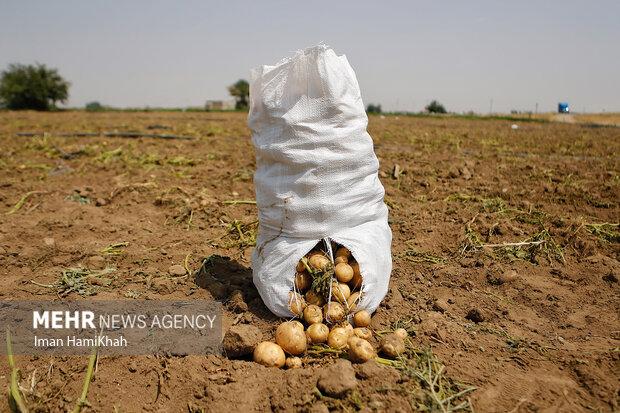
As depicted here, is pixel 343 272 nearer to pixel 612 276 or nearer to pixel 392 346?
pixel 392 346

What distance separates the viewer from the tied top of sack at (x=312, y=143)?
224cm

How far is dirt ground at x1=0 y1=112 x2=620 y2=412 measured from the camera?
1880 millimetres

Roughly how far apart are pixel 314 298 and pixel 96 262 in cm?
207

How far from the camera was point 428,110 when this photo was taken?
144 feet

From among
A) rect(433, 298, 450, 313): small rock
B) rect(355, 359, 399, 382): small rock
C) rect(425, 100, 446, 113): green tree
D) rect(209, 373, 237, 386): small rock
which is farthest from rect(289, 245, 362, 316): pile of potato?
rect(425, 100, 446, 113): green tree

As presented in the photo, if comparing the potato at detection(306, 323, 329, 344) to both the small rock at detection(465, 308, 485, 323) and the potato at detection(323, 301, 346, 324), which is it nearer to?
the potato at detection(323, 301, 346, 324)

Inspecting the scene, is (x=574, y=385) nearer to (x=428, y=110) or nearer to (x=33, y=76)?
(x=428, y=110)

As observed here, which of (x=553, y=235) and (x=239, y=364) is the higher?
(x=553, y=235)

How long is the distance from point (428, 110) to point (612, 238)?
4286 cm

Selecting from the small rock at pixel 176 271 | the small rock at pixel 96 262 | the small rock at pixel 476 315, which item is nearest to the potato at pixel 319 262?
the small rock at pixel 476 315

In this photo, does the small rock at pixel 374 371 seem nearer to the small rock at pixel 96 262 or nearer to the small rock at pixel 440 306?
the small rock at pixel 440 306

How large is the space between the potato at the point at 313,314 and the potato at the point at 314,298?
0.05 meters

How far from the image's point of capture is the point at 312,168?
2279mm

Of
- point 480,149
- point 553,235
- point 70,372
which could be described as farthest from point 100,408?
point 480,149
